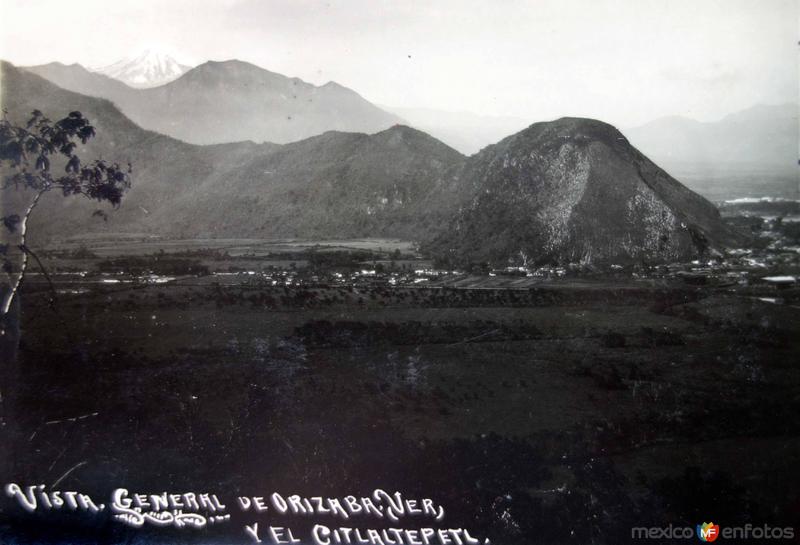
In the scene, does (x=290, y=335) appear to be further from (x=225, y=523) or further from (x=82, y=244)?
(x=82, y=244)

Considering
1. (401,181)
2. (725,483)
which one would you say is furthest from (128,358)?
(401,181)

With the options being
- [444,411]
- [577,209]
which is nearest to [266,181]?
[577,209]

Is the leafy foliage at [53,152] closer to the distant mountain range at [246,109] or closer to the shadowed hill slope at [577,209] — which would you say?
the shadowed hill slope at [577,209]

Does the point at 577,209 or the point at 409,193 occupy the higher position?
the point at 409,193

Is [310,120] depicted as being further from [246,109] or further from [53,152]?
[53,152]

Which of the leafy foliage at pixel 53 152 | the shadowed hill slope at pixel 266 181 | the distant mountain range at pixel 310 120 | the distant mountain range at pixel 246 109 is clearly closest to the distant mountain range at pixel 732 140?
the distant mountain range at pixel 310 120

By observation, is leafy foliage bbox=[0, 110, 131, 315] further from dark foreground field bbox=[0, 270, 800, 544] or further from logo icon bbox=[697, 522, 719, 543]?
logo icon bbox=[697, 522, 719, 543]
